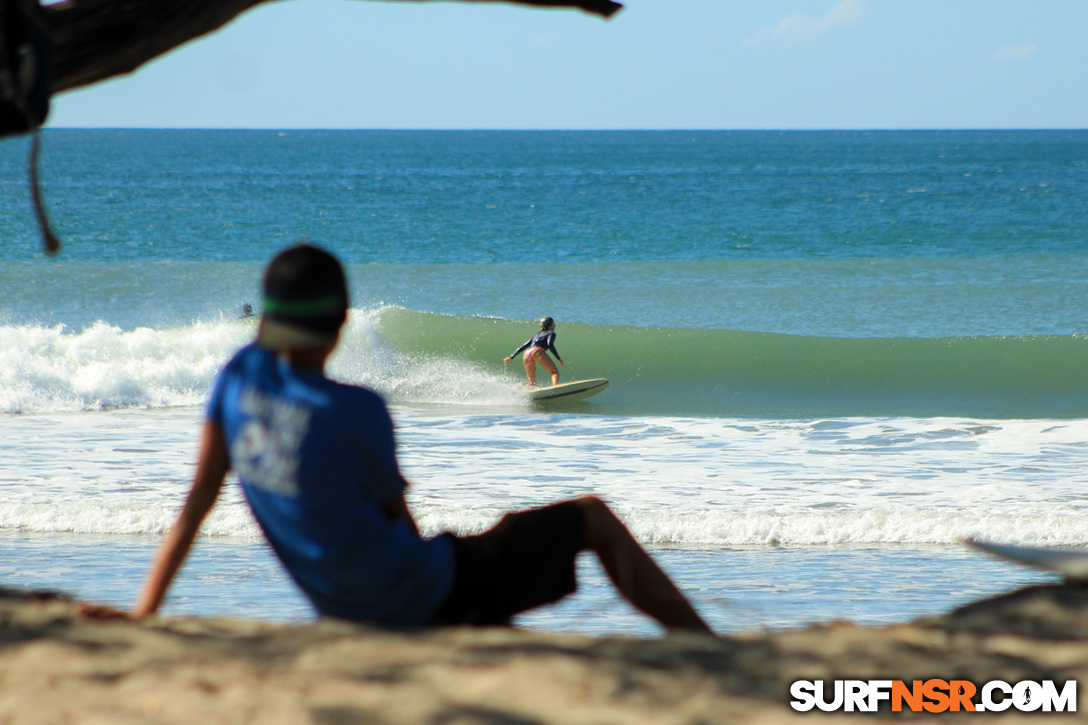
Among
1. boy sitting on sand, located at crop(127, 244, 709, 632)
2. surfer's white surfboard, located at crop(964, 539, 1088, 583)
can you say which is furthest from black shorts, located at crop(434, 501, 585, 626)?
surfer's white surfboard, located at crop(964, 539, 1088, 583)

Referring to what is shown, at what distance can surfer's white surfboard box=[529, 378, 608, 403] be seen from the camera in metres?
14.5

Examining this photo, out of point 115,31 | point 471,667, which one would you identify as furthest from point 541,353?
point 471,667

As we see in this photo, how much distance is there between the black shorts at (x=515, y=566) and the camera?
2.54 metres

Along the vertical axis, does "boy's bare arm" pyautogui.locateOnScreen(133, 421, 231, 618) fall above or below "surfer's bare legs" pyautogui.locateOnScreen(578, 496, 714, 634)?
above

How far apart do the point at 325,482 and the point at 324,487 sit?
1 cm

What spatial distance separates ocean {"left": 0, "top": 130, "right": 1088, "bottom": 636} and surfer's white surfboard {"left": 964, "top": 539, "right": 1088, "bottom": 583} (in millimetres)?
2082

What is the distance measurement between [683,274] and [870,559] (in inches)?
898

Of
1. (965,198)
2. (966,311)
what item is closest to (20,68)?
(966,311)

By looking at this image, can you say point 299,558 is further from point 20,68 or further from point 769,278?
point 769,278

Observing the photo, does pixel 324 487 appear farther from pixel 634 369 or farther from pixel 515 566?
pixel 634 369

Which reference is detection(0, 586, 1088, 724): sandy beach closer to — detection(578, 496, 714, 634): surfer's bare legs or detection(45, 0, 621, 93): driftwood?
detection(578, 496, 714, 634): surfer's bare legs

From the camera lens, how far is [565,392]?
14633 millimetres

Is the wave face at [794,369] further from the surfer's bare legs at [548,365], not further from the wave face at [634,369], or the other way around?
the surfer's bare legs at [548,365]

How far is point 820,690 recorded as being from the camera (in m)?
2.32
